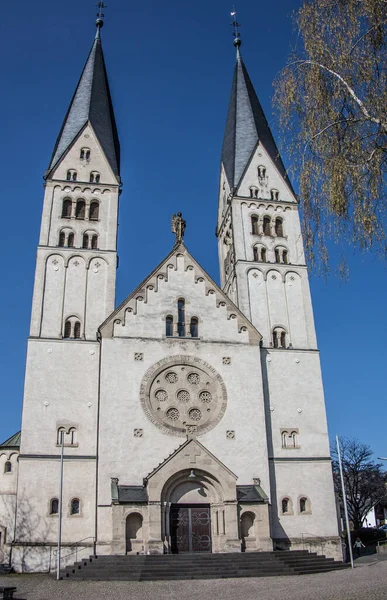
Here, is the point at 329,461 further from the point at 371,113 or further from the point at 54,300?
the point at 371,113

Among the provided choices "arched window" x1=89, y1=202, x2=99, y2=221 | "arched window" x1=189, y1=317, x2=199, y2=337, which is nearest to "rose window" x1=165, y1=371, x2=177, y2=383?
"arched window" x1=189, y1=317, x2=199, y2=337

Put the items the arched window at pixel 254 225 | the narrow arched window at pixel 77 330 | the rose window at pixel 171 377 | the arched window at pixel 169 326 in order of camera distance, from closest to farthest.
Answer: the rose window at pixel 171 377, the narrow arched window at pixel 77 330, the arched window at pixel 169 326, the arched window at pixel 254 225

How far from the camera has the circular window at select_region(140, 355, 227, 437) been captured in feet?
97.7

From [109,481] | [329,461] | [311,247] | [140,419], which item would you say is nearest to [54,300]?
[140,419]

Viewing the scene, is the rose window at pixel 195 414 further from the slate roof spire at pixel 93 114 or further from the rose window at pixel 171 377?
the slate roof spire at pixel 93 114

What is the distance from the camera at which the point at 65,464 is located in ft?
93.4

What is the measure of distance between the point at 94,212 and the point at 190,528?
19401mm

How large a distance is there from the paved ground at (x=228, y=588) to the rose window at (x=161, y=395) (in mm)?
9901

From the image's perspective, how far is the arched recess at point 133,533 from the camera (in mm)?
26344

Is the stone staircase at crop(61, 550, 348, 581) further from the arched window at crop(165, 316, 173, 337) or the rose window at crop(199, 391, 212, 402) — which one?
the arched window at crop(165, 316, 173, 337)

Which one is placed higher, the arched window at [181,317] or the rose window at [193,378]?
the arched window at [181,317]

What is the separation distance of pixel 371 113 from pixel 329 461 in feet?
72.5

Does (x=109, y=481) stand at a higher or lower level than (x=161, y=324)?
lower

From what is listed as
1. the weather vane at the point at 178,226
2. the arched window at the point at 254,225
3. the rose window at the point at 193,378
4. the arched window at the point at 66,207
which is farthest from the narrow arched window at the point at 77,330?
the arched window at the point at 254,225
